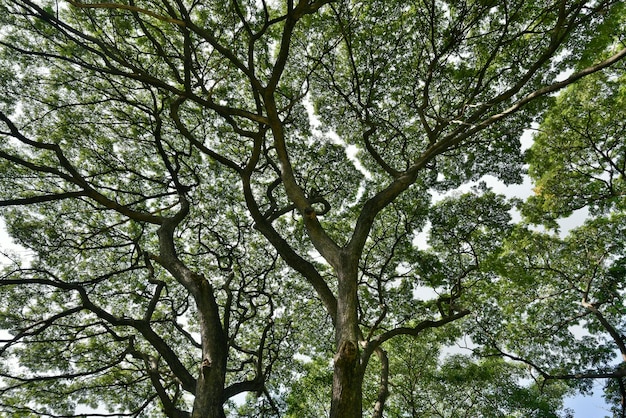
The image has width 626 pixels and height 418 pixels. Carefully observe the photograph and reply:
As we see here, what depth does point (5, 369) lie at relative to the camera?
8.45 metres

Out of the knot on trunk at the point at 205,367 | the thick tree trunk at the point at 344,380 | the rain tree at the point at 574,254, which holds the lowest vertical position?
the thick tree trunk at the point at 344,380

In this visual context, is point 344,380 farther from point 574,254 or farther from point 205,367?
point 574,254

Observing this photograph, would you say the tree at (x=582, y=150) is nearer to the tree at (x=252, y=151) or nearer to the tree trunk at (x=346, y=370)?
the tree at (x=252, y=151)

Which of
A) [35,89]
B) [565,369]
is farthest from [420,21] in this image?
[565,369]

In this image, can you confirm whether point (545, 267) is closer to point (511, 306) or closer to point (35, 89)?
point (511, 306)

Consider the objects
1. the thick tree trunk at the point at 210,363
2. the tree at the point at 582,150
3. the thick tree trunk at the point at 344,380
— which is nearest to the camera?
the thick tree trunk at the point at 344,380

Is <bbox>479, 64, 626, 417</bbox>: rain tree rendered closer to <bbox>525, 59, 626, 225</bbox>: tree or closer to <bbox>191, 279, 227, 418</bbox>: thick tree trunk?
<bbox>525, 59, 626, 225</bbox>: tree

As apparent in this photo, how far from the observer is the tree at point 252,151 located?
5.39 meters

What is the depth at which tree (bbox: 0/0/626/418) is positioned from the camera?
212 inches

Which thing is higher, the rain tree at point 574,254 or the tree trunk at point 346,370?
the rain tree at point 574,254

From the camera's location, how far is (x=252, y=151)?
21.7ft

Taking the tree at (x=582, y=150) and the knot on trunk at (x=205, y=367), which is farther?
the tree at (x=582, y=150)

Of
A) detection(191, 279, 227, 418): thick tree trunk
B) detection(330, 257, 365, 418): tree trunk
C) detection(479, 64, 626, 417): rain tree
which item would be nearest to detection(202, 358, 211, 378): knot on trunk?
detection(191, 279, 227, 418): thick tree trunk

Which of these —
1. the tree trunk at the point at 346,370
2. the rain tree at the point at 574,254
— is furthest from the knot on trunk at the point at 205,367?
the rain tree at the point at 574,254
